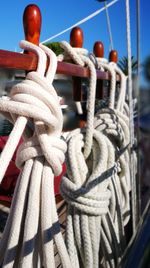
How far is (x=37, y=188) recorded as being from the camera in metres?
0.56

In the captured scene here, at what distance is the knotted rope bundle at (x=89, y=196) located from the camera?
0.73 meters

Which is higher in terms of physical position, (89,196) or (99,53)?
(99,53)

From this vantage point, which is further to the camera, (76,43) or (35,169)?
(76,43)

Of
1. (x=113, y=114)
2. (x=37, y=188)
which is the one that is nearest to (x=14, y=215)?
(x=37, y=188)

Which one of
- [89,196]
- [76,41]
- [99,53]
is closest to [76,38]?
[76,41]

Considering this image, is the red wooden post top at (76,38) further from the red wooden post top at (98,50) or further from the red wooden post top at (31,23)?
the red wooden post top at (31,23)

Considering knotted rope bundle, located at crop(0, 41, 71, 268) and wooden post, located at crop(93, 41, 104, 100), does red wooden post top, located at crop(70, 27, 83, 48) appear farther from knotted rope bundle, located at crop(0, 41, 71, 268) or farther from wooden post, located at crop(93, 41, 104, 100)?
knotted rope bundle, located at crop(0, 41, 71, 268)

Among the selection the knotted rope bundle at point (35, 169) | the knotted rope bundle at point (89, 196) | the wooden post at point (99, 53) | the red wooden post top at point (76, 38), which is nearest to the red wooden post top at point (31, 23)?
the knotted rope bundle at point (35, 169)

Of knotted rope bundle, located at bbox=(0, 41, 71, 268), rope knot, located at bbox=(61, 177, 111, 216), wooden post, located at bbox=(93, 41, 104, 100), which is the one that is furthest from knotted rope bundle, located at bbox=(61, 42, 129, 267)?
wooden post, located at bbox=(93, 41, 104, 100)

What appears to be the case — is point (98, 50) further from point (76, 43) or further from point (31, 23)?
point (31, 23)

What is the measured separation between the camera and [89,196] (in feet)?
2.39

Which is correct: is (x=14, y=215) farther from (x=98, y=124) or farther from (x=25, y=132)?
(x=98, y=124)

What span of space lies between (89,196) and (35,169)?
20 centimetres

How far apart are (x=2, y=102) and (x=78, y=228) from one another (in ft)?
1.16
